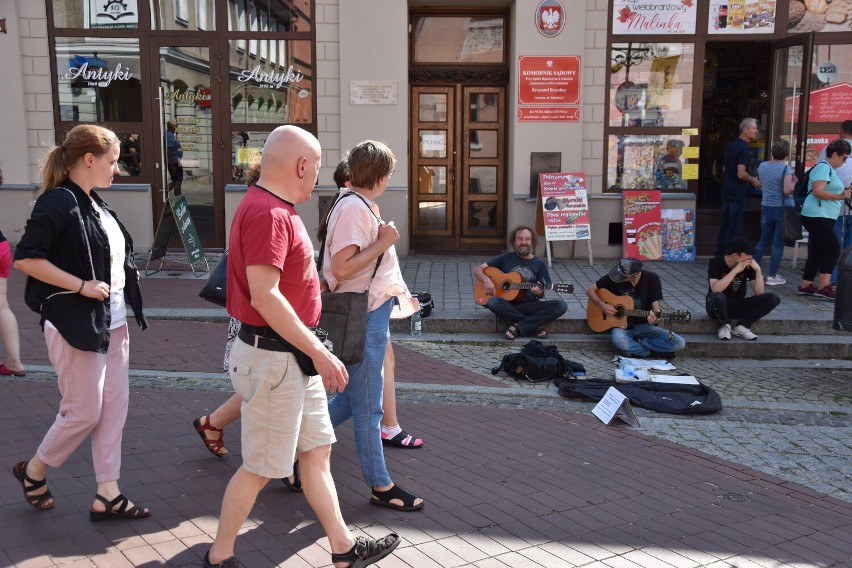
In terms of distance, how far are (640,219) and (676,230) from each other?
557 millimetres

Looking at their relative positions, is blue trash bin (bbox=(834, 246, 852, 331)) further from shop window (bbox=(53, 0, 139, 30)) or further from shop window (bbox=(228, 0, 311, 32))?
shop window (bbox=(53, 0, 139, 30))

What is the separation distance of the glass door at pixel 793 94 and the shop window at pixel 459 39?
3803 mm

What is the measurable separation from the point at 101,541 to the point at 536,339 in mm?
4974

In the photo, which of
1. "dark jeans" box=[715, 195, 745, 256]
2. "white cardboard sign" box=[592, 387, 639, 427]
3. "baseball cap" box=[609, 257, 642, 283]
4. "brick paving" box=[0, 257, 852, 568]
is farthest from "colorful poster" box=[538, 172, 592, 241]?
"white cardboard sign" box=[592, 387, 639, 427]

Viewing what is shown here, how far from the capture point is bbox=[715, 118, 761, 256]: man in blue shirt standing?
11.0 m

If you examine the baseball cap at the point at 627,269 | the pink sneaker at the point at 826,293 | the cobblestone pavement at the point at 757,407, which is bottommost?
the cobblestone pavement at the point at 757,407

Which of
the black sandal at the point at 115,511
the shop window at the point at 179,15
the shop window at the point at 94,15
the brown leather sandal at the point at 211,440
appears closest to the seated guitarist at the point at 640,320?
the brown leather sandal at the point at 211,440

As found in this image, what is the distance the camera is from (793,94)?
11648 millimetres

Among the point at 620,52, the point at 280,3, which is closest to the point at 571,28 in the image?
the point at 620,52

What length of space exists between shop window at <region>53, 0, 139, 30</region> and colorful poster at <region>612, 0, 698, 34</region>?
664cm

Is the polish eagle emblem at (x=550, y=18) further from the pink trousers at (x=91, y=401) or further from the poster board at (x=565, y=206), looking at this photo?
the pink trousers at (x=91, y=401)

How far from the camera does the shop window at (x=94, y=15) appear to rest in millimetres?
11828

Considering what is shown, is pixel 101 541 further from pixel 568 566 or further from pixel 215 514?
pixel 568 566

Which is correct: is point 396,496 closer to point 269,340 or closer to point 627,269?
point 269,340
